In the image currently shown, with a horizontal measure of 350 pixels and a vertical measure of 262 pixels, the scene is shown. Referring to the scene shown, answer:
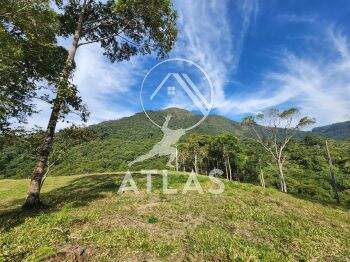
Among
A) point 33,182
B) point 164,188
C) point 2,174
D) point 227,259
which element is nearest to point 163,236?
point 227,259

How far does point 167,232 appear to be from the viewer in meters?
13.7

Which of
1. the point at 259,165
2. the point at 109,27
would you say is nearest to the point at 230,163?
the point at 259,165

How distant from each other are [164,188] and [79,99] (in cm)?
941

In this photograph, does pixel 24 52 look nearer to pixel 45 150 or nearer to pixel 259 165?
pixel 45 150

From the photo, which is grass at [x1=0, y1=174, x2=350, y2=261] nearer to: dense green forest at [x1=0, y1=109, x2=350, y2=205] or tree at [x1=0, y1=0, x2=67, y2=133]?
tree at [x1=0, y1=0, x2=67, y2=133]

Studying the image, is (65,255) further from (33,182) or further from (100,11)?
(100,11)

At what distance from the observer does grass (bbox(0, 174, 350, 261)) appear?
36.9 feet

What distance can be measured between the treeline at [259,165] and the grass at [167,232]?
55.2m

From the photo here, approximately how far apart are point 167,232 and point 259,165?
8743 cm

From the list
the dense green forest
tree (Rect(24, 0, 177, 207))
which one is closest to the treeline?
the dense green forest

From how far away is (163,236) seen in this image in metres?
13.1

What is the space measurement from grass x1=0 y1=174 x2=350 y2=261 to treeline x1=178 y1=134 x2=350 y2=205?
55.2 metres

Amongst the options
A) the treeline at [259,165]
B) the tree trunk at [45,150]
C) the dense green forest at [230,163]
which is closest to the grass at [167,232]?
the tree trunk at [45,150]

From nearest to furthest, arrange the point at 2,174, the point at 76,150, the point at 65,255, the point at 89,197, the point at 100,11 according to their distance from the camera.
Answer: the point at 65,255, the point at 89,197, the point at 100,11, the point at 2,174, the point at 76,150
